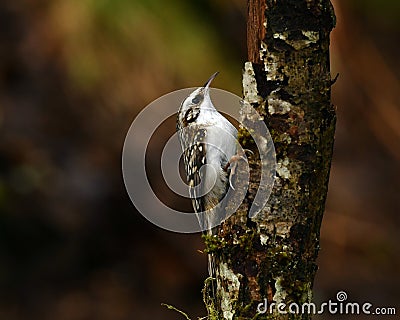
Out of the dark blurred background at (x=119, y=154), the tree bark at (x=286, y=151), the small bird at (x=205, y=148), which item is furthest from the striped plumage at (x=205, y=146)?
the dark blurred background at (x=119, y=154)

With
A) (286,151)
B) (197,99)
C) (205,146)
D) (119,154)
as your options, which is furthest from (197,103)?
(119,154)

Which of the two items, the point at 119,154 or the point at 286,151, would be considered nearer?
the point at 286,151

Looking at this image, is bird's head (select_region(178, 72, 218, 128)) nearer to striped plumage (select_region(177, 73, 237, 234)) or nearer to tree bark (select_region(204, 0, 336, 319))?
striped plumage (select_region(177, 73, 237, 234))

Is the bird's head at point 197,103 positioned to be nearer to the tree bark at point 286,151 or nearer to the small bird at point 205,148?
the small bird at point 205,148

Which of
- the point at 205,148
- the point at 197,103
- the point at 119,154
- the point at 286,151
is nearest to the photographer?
the point at 286,151

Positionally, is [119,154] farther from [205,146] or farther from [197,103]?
[205,146]
